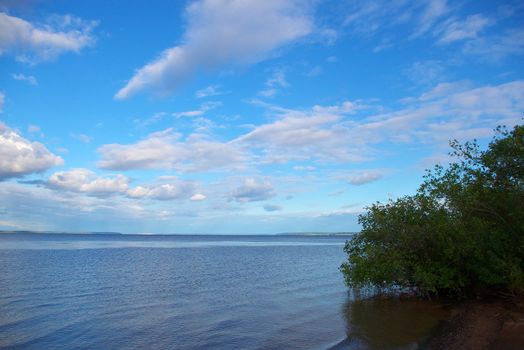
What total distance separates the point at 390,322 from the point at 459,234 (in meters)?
5.14

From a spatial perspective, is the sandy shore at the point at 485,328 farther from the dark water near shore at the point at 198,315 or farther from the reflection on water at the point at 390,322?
the dark water near shore at the point at 198,315

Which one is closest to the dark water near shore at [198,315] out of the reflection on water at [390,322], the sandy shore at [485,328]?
the reflection on water at [390,322]

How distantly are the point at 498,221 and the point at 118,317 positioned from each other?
62.1 feet

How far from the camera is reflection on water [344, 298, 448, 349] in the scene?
15950 millimetres

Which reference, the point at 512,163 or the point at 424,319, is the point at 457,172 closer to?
the point at 512,163

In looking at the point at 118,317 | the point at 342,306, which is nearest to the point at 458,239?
the point at 342,306

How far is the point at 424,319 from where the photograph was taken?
1894 cm

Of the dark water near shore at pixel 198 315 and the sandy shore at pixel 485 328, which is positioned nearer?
the sandy shore at pixel 485 328

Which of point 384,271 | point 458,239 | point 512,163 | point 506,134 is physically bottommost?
point 384,271

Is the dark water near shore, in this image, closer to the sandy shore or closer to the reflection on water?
the reflection on water

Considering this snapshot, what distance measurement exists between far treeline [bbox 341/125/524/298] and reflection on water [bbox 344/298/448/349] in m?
1.11

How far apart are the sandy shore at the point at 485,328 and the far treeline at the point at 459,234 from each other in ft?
3.37

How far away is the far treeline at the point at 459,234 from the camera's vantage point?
58.9ft

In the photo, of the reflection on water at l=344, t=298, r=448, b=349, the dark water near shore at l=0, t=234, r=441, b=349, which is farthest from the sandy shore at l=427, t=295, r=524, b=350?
the dark water near shore at l=0, t=234, r=441, b=349
